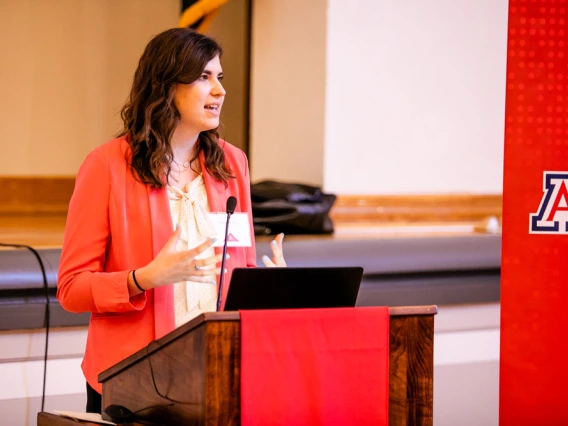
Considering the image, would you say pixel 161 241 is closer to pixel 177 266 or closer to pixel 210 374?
pixel 177 266

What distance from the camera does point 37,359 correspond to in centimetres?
265

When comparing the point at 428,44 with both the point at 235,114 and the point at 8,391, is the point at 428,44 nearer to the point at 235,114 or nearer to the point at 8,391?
the point at 235,114

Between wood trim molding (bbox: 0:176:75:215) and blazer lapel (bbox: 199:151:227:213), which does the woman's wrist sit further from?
wood trim molding (bbox: 0:176:75:215)

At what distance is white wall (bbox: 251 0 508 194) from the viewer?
3.83 m

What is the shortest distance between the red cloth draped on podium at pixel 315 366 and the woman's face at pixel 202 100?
636 mm

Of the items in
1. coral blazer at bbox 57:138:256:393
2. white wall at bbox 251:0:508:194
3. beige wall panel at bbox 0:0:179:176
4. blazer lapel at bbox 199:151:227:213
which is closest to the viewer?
coral blazer at bbox 57:138:256:393

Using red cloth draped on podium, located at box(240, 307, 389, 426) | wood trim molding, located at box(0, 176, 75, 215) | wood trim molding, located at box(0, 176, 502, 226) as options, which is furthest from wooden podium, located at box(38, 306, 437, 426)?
wood trim molding, located at box(0, 176, 75, 215)

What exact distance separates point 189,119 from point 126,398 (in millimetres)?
648

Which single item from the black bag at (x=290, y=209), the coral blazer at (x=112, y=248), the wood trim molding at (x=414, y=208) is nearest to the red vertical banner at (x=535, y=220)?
the coral blazer at (x=112, y=248)

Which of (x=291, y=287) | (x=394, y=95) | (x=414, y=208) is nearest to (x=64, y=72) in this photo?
(x=394, y=95)

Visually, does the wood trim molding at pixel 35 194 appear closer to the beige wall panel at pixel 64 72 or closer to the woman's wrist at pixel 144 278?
the beige wall panel at pixel 64 72

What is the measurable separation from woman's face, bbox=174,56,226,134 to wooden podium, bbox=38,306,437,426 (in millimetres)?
587

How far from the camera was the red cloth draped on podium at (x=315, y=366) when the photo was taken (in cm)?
142

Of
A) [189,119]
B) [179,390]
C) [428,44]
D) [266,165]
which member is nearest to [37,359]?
[189,119]
